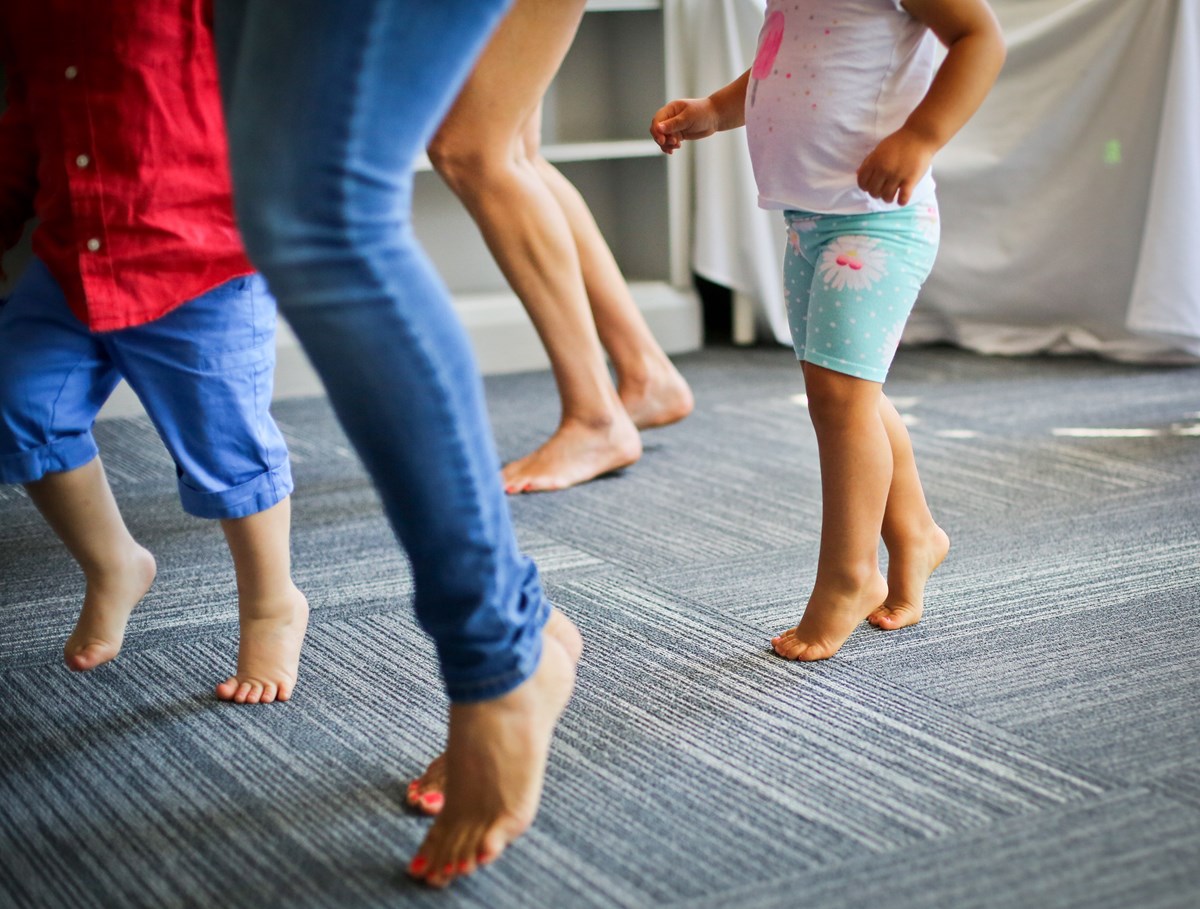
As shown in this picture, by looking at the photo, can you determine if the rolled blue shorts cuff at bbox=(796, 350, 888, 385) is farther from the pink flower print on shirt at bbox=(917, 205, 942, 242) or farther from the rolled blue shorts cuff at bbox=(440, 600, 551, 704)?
the rolled blue shorts cuff at bbox=(440, 600, 551, 704)

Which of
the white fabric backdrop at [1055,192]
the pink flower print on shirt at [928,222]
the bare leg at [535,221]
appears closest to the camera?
the pink flower print on shirt at [928,222]

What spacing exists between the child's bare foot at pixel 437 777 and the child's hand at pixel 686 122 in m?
0.50

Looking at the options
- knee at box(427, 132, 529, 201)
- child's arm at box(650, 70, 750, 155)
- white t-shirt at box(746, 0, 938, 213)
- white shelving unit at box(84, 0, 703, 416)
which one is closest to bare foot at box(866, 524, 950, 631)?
white t-shirt at box(746, 0, 938, 213)

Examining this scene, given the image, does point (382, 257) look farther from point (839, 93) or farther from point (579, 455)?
point (579, 455)

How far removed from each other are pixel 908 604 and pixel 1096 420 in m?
0.95

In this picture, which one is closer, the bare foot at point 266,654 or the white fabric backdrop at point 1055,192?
the bare foot at point 266,654

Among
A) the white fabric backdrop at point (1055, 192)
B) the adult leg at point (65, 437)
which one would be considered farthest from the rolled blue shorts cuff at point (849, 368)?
the white fabric backdrop at point (1055, 192)

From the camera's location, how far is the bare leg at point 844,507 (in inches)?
40.6

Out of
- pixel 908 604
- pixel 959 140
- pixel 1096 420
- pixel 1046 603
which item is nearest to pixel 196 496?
pixel 908 604

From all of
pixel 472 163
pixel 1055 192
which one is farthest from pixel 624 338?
pixel 1055 192

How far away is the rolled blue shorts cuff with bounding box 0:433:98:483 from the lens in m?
0.97

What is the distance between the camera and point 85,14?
0.94 m

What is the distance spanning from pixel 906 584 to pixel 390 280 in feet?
2.13

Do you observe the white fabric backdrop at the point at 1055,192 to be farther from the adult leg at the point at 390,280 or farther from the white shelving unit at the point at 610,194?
the adult leg at the point at 390,280
